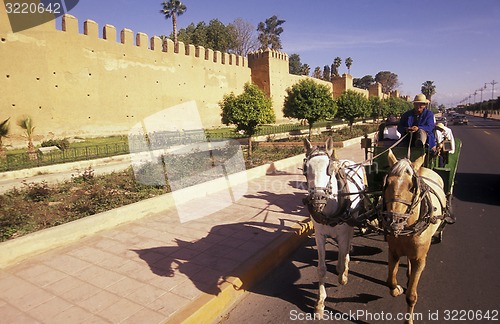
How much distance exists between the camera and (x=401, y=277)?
14.9 feet


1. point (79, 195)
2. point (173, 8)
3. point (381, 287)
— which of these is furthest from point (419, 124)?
point (173, 8)

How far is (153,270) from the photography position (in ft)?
15.0

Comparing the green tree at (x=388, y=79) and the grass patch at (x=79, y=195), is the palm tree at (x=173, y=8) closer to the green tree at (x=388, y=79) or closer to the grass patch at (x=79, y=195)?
the grass patch at (x=79, y=195)

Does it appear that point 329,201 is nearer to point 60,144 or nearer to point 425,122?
point 425,122

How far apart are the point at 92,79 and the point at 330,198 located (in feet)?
78.7

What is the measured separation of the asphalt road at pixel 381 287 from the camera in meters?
3.75

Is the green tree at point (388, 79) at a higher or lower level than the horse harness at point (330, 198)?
higher

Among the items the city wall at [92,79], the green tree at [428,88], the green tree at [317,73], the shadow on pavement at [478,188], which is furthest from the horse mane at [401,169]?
the green tree at [428,88]

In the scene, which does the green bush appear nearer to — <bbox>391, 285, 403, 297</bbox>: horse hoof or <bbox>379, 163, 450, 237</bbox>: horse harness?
<bbox>391, 285, 403, 297</bbox>: horse hoof

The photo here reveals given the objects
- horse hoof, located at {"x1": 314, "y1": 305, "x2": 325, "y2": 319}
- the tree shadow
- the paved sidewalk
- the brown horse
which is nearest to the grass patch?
the paved sidewalk

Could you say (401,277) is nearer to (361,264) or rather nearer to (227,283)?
(361,264)

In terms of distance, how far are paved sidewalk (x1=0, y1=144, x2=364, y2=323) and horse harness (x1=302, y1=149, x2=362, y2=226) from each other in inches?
57.4

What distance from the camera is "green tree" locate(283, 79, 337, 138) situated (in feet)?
70.6

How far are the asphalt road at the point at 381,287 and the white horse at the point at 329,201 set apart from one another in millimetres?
295
